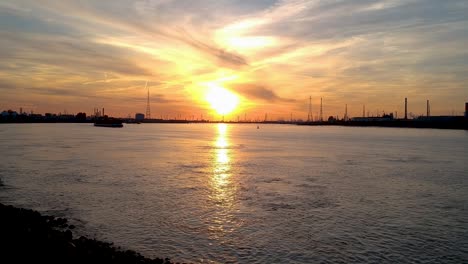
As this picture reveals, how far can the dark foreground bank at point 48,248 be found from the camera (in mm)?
11234

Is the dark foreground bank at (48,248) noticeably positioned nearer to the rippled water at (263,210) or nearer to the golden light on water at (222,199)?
the rippled water at (263,210)

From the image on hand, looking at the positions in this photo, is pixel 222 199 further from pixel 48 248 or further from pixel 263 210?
pixel 48 248

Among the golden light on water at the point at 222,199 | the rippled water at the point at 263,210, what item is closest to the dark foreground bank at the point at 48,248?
the rippled water at the point at 263,210

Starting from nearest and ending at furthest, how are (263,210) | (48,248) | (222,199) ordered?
(48,248) < (263,210) < (222,199)

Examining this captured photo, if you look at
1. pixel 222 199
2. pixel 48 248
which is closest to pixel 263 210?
pixel 222 199

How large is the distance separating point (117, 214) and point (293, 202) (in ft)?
33.0

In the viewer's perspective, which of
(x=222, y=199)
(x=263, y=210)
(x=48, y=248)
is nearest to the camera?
(x=48, y=248)

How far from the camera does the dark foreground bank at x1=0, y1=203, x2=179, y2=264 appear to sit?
1123 cm

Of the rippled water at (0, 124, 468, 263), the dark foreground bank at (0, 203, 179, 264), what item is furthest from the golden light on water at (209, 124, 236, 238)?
the dark foreground bank at (0, 203, 179, 264)

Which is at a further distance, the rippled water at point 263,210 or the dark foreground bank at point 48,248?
the rippled water at point 263,210

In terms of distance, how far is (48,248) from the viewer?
11.9 m

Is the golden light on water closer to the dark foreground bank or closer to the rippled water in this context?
the rippled water

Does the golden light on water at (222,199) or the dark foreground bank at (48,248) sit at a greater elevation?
the dark foreground bank at (48,248)

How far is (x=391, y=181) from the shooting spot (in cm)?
2942
